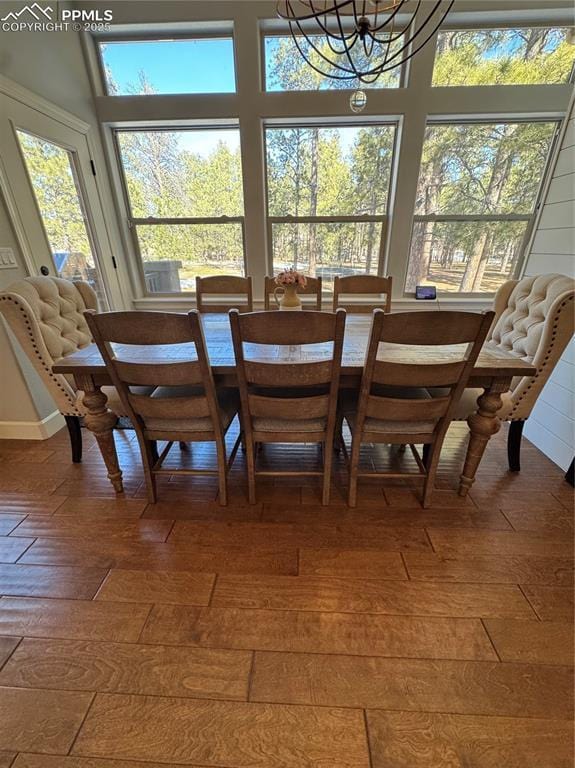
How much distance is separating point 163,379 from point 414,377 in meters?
1.00

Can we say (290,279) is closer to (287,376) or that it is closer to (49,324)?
(287,376)

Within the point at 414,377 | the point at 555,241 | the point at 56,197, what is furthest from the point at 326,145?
the point at 414,377

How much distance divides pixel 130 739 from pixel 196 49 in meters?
3.93

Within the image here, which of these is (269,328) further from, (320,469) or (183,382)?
(320,469)

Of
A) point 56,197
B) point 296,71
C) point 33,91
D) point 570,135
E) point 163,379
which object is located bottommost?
point 163,379

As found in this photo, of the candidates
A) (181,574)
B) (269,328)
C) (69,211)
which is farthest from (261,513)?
(69,211)

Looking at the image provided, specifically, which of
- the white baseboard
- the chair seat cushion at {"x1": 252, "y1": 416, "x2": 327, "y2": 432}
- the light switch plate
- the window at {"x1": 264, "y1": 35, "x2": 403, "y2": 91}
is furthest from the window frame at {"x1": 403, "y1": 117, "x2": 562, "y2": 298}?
the white baseboard

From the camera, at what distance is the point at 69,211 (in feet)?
8.04

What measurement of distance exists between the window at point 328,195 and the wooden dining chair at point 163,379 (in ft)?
6.28

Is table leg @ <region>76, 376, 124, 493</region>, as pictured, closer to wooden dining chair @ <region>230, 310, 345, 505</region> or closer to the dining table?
the dining table

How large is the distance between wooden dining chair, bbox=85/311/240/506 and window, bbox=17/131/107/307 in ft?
4.56

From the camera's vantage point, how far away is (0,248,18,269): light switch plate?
186 cm

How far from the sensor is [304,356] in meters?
1.43

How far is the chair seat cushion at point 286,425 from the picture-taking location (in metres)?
1.44
